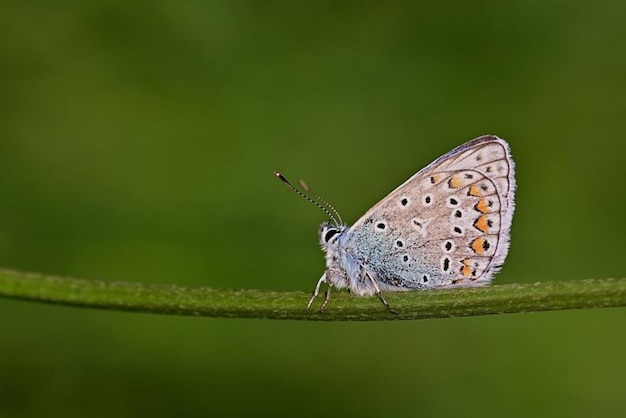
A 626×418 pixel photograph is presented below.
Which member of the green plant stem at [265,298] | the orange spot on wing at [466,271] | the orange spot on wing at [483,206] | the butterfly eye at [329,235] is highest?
the orange spot on wing at [483,206]

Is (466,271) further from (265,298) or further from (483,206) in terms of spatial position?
(265,298)

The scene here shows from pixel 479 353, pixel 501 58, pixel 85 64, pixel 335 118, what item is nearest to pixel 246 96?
pixel 335 118

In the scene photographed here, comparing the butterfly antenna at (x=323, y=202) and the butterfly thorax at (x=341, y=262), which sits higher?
the butterfly antenna at (x=323, y=202)

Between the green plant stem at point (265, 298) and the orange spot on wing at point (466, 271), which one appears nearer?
the green plant stem at point (265, 298)

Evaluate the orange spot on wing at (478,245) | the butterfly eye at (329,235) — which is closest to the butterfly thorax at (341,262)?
the butterfly eye at (329,235)

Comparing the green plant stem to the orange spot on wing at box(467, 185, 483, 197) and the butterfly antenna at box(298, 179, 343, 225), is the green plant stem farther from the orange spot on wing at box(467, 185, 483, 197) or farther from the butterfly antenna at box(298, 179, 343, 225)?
the butterfly antenna at box(298, 179, 343, 225)

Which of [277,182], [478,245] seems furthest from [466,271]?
[277,182]

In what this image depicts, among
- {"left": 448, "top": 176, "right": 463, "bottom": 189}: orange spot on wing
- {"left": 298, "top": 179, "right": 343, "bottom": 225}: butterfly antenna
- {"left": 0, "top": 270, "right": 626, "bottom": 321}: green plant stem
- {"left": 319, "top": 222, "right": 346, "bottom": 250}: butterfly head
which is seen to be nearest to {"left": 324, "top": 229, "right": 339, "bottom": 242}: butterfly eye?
{"left": 319, "top": 222, "right": 346, "bottom": 250}: butterfly head

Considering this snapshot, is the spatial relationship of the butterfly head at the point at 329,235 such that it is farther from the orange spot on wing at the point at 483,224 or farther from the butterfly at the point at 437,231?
the orange spot on wing at the point at 483,224
